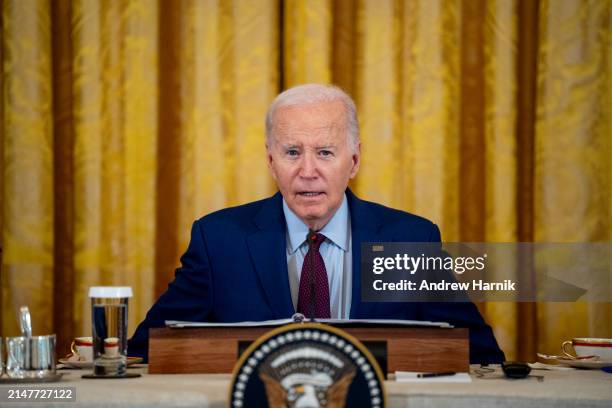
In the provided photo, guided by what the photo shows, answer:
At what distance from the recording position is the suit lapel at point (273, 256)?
6.29 ft

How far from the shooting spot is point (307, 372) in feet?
3.38

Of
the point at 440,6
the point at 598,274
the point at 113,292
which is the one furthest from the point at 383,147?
the point at 113,292

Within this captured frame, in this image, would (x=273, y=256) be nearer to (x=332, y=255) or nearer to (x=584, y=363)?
(x=332, y=255)

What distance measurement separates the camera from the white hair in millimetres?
2002

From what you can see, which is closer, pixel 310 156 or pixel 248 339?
pixel 248 339

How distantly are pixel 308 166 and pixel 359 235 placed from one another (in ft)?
0.70

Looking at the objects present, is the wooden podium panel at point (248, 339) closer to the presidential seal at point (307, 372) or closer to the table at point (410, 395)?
the table at point (410, 395)

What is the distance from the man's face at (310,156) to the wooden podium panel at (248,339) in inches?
26.9

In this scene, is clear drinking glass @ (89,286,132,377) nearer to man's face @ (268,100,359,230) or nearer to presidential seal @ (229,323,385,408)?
presidential seal @ (229,323,385,408)

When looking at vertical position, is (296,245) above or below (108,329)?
above

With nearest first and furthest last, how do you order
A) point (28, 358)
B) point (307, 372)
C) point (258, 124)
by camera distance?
1. point (307, 372)
2. point (28, 358)
3. point (258, 124)

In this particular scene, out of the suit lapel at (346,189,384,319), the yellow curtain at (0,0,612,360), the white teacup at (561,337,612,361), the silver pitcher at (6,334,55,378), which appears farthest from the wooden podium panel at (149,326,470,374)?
the yellow curtain at (0,0,612,360)

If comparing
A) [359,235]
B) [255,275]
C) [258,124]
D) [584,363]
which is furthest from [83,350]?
[258,124]

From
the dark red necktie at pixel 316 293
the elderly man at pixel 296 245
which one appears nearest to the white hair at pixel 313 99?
the elderly man at pixel 296 245
